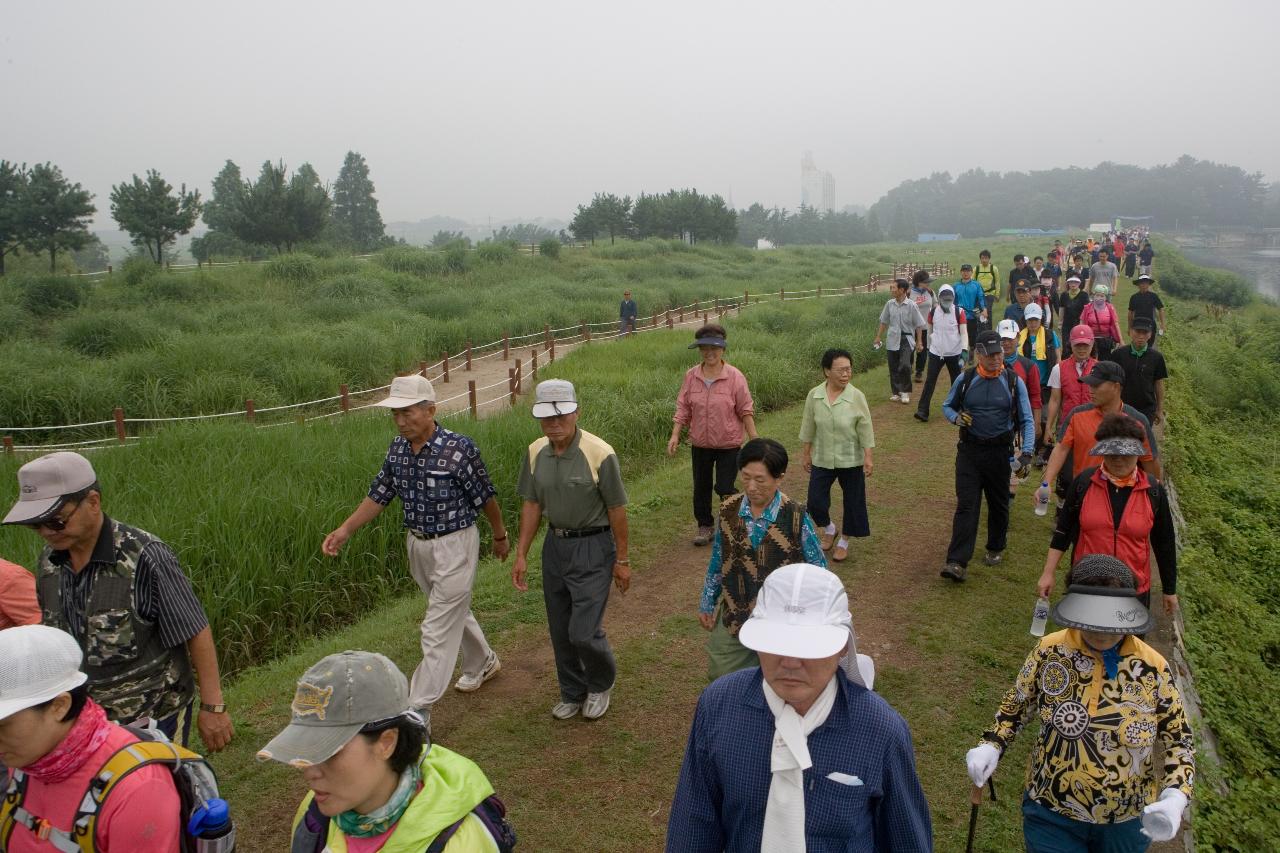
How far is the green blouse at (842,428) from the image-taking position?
5750mm

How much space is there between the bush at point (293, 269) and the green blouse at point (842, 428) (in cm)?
2652

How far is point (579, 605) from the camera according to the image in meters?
4.16

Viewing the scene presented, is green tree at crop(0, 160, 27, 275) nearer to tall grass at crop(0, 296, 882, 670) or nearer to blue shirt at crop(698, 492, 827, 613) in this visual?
tall grass at crop(0, 296, 882, 670)

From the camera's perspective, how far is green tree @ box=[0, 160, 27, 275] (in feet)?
105

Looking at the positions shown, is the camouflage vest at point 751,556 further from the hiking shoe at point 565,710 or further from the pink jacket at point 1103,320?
the pink jacket at point 1103,320

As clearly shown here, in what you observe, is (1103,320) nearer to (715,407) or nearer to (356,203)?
(715,407)

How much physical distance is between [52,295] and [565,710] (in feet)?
81.3

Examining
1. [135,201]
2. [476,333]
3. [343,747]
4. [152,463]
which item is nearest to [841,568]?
[343,747]

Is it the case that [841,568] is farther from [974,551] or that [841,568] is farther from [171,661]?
[171,661]

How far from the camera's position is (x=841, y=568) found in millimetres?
6293

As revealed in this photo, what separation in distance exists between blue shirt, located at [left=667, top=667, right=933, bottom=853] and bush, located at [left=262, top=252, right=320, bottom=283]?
97.3ft

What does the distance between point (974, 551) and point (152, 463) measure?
7.69 m

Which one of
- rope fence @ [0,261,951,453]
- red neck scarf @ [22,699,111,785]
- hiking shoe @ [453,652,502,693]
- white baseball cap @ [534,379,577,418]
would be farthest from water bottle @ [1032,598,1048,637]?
rope fence @ [0,261,951,453]

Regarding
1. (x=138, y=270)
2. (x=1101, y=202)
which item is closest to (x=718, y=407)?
(x=138, y=270)
